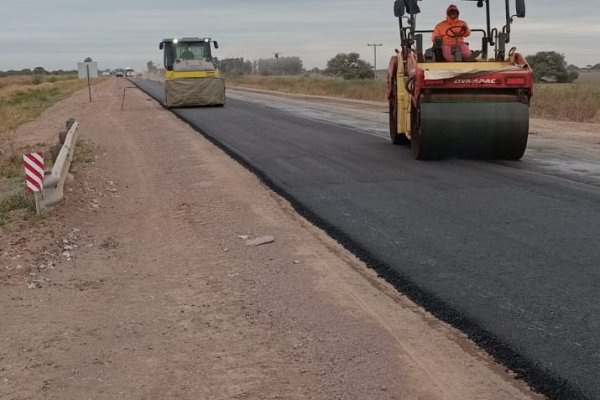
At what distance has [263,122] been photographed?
2006cm

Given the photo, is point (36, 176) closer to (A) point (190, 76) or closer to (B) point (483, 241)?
(B) point (483, 241)

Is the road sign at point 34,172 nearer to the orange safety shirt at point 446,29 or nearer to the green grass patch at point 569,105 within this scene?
the orange safety shirt at point 446,29

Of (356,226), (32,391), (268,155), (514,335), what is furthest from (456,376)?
(268,155)

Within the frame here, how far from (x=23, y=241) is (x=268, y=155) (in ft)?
19.9

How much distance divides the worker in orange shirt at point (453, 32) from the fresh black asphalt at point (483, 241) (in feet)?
7.08

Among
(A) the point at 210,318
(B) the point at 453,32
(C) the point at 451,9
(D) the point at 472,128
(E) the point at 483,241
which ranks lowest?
(A) the point at 210,318

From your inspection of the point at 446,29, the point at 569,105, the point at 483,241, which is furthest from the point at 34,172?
the point at 569,105

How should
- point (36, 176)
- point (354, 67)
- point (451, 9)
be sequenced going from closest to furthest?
point (36, 176), point (451, 9), point (354, 67)

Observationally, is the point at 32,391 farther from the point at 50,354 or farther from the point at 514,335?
the point at 514,335

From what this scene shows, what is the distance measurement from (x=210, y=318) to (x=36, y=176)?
3953 mm

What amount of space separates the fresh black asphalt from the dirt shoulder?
0.21 meters

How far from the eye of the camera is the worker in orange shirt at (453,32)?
38.3ft

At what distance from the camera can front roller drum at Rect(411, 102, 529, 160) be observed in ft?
34.0

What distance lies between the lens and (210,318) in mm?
4602
